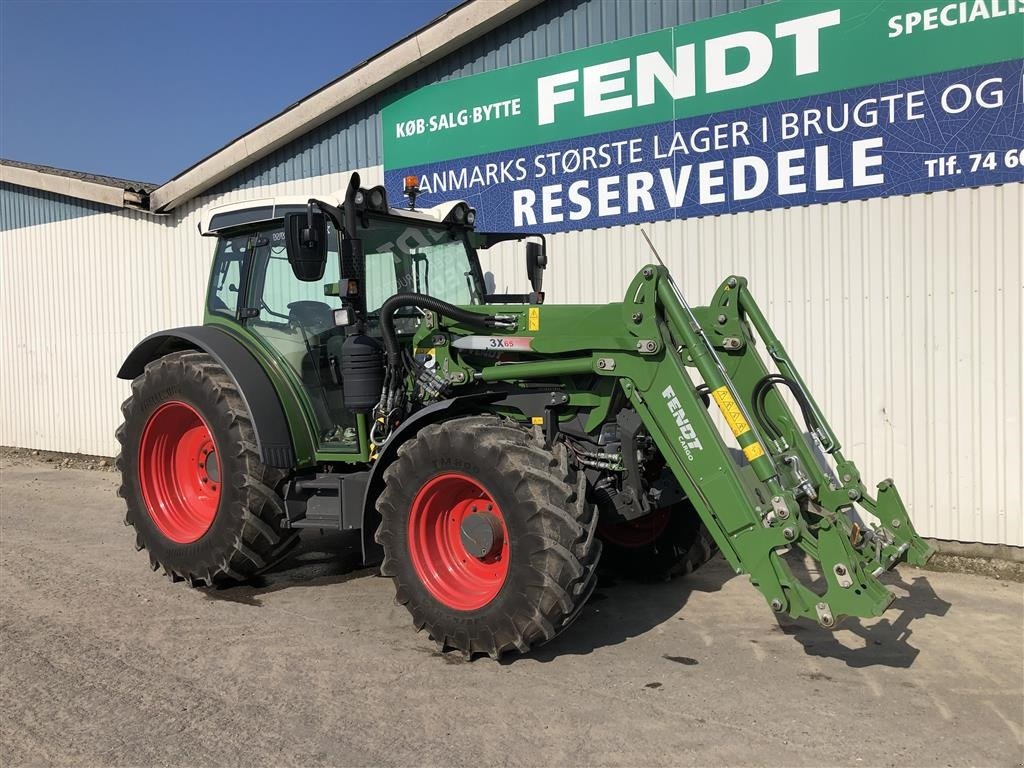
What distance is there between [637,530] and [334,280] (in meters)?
2.65

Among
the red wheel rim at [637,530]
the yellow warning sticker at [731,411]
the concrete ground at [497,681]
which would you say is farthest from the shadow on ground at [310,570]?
the yellow warning sticker at [731,411]

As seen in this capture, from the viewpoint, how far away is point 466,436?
428 cm

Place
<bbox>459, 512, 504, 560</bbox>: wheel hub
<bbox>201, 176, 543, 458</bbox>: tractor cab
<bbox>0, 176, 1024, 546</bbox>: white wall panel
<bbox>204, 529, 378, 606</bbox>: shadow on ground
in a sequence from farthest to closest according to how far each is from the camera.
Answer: <bbox>0, 176, 1024, 546</bbox>: white wall panel
<bbox>204, 529, 378, 606</bbox>: shadow on ground
<bbox>201, 176, 543, 458</bbox>: tractor cab
<bbox>459, 512, 504, 560</bbox>: wheel hub

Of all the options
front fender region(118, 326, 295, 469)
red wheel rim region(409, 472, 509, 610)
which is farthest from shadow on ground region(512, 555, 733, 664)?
front fender region(118, 326, 295, 469)

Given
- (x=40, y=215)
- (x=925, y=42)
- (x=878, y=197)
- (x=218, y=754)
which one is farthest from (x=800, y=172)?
(x=40, y=215)

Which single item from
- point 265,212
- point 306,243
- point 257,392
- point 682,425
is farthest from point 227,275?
point 682,425

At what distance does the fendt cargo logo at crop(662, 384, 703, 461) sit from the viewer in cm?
402

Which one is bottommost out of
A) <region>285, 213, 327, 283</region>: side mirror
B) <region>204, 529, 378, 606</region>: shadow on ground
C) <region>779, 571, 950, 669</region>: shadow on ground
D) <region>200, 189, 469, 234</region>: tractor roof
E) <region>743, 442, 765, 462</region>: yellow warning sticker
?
<region>779, 571, 950, 669</region>: shadow on ground

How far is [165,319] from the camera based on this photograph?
10742 mm

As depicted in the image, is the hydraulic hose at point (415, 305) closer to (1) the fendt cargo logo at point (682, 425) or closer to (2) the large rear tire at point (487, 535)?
(2) the large rear tire at point (487, 535)

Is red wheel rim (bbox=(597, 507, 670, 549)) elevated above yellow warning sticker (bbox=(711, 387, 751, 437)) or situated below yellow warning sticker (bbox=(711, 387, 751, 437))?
below

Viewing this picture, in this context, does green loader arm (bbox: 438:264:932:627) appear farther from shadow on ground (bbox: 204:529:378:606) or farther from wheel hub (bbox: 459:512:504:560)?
shadow on ground (bbox: 204:529:378:606)

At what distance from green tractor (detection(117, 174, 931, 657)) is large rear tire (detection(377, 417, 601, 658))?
0.04 ft

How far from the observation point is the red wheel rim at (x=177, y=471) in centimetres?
585
